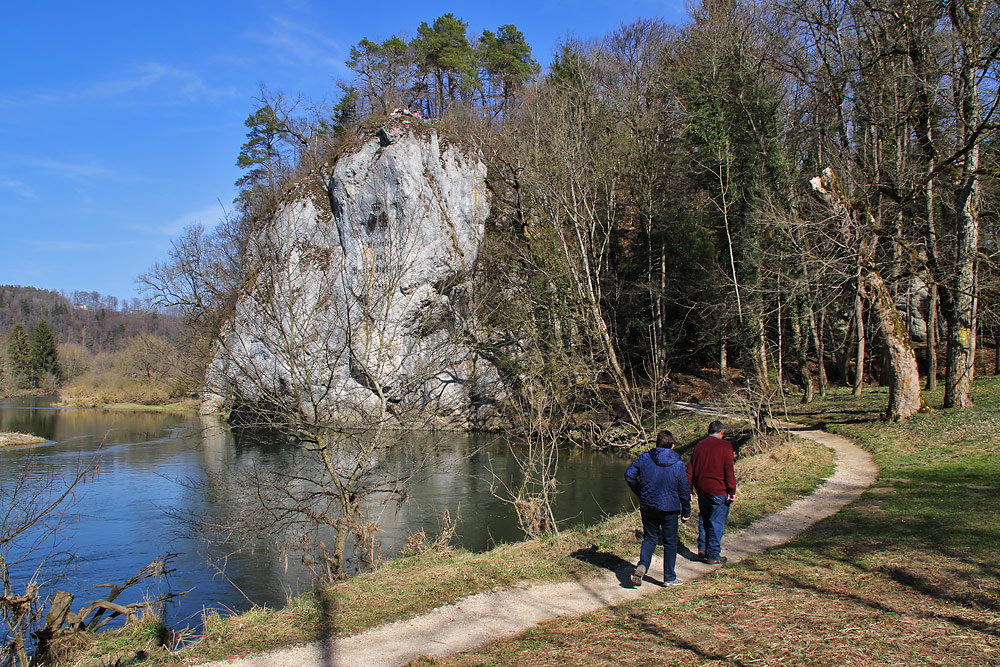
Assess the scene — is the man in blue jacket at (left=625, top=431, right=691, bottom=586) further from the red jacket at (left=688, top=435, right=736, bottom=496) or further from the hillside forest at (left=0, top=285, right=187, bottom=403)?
the hillside forest at (left=0, top=285, right=187, bottom=403)

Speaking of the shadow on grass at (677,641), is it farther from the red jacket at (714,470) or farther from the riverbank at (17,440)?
the riverbank at (17,440)

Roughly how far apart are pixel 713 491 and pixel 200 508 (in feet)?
38.7

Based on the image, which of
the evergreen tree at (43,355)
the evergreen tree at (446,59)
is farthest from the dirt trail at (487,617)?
the evergreen tree at (43,355)

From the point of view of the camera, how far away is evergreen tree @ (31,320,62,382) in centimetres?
6034

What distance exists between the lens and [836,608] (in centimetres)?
523

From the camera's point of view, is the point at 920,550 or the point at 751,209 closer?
the point at 920,550

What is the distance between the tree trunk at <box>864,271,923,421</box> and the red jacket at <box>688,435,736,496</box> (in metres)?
9.79

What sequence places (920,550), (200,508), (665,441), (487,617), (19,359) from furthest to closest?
(19,359) → (200,508) → (920,550) → (665,441) → (487,617)

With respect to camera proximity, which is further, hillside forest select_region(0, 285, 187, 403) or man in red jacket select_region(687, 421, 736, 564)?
hillside forest select_region(0, 285, 187, 403)

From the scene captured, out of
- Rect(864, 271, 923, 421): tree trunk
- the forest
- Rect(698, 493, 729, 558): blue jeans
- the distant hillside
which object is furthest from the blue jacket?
the distant hillside

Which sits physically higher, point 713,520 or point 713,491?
point 713,491

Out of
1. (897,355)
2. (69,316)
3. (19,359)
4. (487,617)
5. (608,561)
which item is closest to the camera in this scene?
(487,617)

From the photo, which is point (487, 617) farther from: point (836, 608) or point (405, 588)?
point (836, 608)

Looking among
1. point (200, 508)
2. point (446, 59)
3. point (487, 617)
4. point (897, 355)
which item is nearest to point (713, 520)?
point (487, 617)
